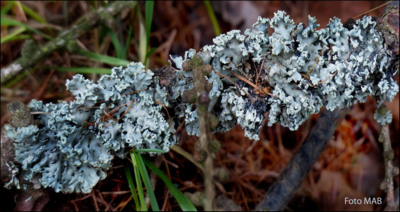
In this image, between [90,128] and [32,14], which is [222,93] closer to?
[90,128]

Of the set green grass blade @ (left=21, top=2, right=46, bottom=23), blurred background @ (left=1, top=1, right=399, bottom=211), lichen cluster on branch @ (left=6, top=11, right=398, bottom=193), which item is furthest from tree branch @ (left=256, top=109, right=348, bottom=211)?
green grass blade @ (left=21, top=2, right=46, bottom=23)

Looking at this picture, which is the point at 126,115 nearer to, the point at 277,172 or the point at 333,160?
the point at 277,172

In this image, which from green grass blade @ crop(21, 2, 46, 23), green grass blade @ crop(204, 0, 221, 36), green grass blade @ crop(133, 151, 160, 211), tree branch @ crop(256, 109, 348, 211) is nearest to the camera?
green grass blade @ crop(133, 151, 160, 211)

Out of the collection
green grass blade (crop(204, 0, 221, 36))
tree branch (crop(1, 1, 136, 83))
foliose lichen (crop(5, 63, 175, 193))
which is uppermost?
green grass blade (crop(204, 0, 221, 36))

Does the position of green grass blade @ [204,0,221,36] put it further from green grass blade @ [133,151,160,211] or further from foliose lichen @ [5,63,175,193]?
green grass blade @ [133,151,160,211]

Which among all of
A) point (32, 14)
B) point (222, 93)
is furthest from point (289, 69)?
point (32, 14)

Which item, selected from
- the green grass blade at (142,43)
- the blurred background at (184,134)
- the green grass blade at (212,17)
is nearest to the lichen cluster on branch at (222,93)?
the blurred background at (184,134)

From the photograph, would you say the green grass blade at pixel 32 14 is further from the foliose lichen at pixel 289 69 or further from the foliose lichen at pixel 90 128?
the foliose lichen at pixel 289 69
